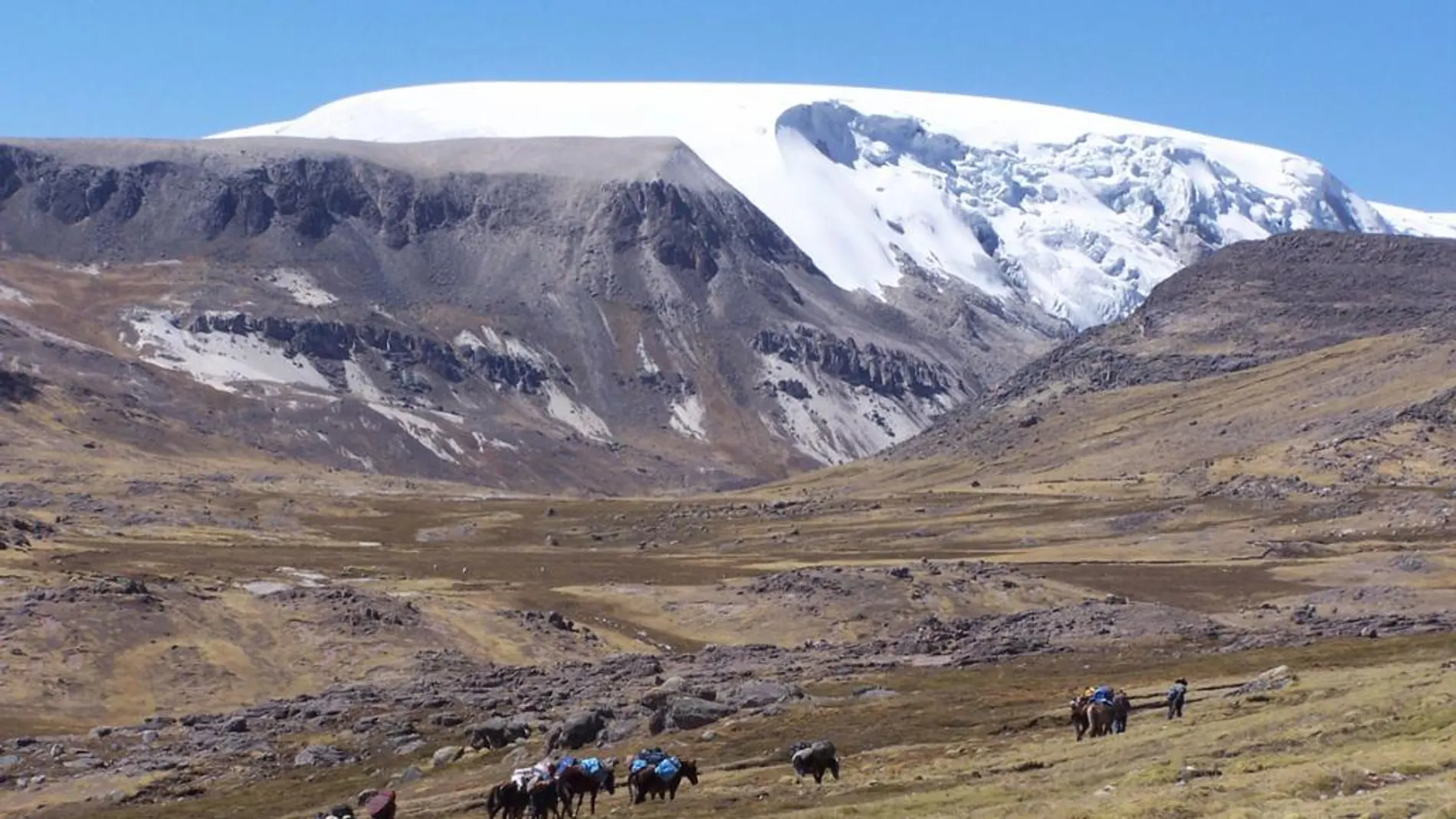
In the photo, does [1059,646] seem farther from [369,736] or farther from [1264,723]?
[1264,723]

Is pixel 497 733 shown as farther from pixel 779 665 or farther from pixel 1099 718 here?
pixel 779 665

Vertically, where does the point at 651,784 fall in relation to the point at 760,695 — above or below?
above

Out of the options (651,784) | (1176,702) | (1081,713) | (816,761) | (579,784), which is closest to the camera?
(579,784)

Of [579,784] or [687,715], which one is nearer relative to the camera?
[579,784]

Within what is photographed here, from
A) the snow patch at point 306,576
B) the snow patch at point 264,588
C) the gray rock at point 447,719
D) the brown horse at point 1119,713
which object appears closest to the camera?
the brown horse at point 1119,713

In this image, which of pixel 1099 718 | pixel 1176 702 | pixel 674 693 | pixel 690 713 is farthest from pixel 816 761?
pixel 674 693

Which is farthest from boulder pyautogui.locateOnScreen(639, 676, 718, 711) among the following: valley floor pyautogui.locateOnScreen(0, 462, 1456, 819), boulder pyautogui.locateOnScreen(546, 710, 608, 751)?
boulder pyautogui.locateOnScreen(546, 710, 608, 751)

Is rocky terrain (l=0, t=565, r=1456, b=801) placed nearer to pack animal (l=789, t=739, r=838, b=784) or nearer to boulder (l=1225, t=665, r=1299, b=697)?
pack animal (l=789, t=739, r=838, b=784)

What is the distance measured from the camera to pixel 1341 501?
18438cm

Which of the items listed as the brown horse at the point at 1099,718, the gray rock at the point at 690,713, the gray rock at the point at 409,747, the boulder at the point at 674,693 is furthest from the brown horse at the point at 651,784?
the gray rock at the point at 409,747

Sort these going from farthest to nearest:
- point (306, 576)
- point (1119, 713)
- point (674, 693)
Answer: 1. point (306, 576)
2. point (674, 693)
3. point (1119, 713)

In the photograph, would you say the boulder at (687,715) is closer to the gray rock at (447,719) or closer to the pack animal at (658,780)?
the gray rock at (447,719)

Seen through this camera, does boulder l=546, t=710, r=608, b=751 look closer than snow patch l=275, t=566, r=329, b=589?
Yes

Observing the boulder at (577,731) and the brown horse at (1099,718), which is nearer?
the brown horse at (1099,718)
